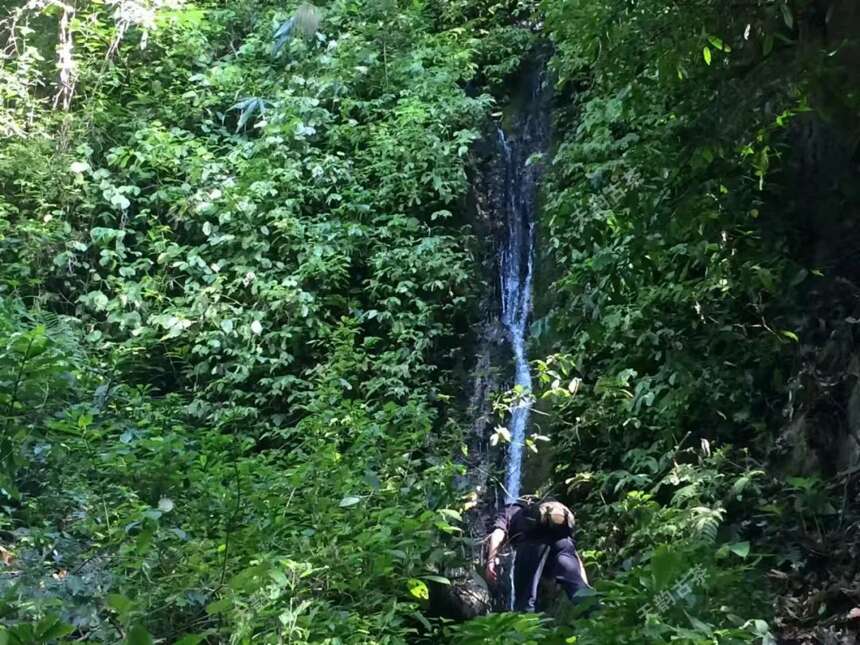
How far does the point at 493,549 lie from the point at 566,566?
1.94ft

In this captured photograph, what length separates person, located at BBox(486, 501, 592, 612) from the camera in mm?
4887

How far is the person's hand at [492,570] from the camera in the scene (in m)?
5.29

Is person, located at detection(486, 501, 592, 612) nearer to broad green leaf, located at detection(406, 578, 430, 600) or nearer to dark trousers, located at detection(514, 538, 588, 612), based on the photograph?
dark trousers, located at detection(514, 538, 588, 612)

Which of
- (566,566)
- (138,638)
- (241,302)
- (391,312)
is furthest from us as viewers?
(241,302)

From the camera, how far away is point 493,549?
525 cm

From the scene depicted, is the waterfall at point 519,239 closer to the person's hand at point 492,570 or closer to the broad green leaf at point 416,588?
the person's hand at point 492,570

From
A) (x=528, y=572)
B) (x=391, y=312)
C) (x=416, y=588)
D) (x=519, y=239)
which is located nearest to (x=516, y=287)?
(x=519, y=239)

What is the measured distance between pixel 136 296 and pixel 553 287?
155 inches

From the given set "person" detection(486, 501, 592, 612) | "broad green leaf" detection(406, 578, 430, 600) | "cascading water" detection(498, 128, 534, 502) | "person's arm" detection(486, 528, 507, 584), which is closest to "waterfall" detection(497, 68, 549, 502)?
"cascading water" detection(498, 128, 534, 502)

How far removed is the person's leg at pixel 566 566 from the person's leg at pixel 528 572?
0.07m

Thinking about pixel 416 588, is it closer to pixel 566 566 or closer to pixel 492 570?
pixel 566 566

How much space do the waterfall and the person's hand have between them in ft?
4.00

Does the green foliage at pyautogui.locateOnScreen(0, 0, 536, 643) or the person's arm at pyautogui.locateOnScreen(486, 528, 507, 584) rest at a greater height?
the green foliage at pyautogui.locateOnScreen(0, 0, 536, 643)

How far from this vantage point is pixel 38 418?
3895 millimetres
